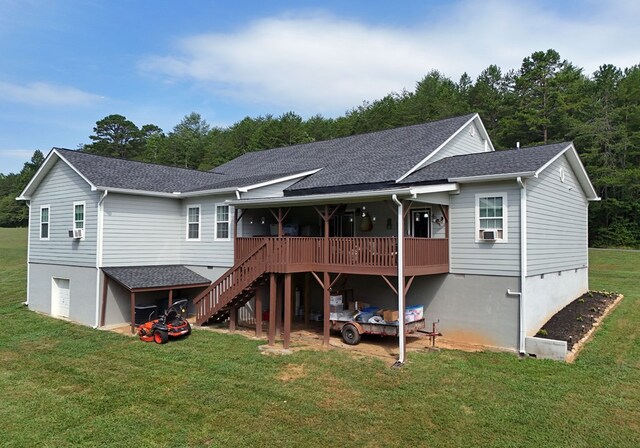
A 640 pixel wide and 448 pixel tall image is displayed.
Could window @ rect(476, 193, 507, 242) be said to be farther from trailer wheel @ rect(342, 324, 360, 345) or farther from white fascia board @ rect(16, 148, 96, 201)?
white fascia board @ rect(16, 148, 96, 201)

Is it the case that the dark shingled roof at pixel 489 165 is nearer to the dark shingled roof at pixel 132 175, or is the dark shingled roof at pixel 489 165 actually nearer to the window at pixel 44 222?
the dark shingled roof at pixel 132 175

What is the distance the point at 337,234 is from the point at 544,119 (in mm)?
27550

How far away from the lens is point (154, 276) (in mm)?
15867

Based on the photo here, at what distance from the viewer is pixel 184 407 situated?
8.18m

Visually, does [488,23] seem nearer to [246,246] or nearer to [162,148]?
[246,246]

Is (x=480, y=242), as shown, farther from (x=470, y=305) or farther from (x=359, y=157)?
(x=359, y=157)

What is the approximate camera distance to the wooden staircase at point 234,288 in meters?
13.2

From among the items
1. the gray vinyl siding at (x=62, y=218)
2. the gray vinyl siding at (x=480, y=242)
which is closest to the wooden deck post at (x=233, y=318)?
the gray vinyl siding at (x=62, y=218)

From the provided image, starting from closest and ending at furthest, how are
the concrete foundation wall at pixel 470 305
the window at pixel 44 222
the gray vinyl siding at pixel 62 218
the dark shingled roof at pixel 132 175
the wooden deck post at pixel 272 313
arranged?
the concrete foundation wall at pixel 470 305
the wooden deck post at pixel 272 313
the gray vinyl siding at pixel 62 218
the dark shingled roof at pixel 132 175
the window at pixel 44 222

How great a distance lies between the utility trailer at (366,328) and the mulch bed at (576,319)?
3315 millimetres

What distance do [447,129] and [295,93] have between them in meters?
40.7

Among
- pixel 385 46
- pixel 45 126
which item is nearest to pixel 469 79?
pixel 385 46

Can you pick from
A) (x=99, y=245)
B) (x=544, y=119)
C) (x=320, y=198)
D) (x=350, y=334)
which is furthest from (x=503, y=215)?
(x=544, y=119)

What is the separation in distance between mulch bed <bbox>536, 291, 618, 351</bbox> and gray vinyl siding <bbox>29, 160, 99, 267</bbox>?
14587mm
